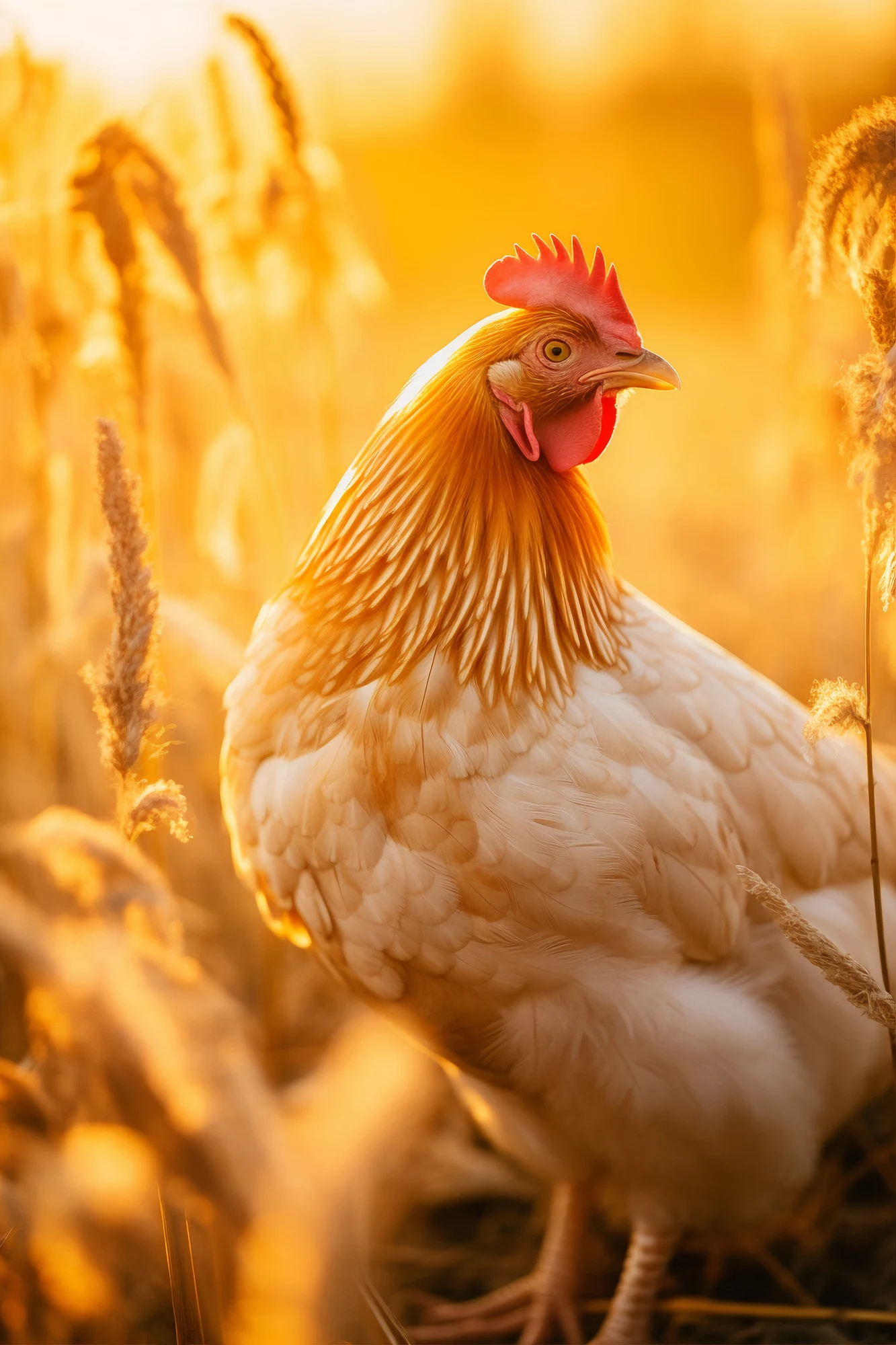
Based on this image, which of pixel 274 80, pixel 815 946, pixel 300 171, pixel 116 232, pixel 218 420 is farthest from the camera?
A: pixel 218 420

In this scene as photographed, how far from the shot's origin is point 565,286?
1.34 m

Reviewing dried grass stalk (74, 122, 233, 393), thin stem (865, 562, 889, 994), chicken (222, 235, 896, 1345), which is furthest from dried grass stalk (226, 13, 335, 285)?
thin stem (865, 562, 889, 994)

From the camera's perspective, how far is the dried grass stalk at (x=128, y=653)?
3.32 ft

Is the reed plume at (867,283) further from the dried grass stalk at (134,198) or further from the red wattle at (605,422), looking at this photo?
the dried grass stalk at (134,198)

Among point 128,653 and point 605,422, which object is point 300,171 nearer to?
point 605,422

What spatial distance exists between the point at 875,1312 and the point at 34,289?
7.66 ft

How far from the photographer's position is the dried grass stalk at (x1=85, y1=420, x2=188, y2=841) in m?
1.01

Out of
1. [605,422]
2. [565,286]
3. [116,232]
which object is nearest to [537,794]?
[605,422]

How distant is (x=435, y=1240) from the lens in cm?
210

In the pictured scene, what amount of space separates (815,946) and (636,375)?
2.50 ft

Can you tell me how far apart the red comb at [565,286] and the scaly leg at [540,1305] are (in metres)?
1.53

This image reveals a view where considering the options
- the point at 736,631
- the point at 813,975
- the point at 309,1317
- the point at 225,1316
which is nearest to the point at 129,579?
the point at 309,1317

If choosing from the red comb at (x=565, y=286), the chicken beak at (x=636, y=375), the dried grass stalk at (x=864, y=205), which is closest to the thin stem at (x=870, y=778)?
the dried grass stalk at (x=864, y=205)

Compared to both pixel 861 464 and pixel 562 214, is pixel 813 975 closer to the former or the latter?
pixel 861 464
